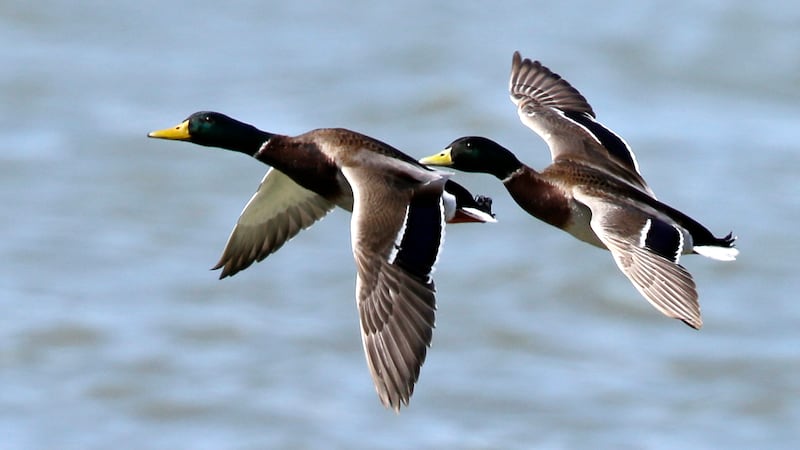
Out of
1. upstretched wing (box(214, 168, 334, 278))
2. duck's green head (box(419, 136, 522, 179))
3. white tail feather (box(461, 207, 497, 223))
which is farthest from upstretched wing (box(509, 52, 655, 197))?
upstretched wing (box(214, 168, 334, 278))

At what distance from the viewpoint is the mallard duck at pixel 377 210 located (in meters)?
8.47

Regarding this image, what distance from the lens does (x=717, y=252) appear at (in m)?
9.57

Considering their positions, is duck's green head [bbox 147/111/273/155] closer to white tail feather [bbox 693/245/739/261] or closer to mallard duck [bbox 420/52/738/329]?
mallard duck [bbox 420/52/738/329]

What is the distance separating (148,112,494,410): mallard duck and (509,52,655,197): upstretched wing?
3.69 ft

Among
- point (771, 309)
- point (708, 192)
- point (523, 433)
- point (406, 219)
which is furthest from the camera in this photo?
point (708, 192)

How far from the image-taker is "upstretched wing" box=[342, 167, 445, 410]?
27.5 feet

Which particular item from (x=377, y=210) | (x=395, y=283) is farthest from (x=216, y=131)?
(x=395, y=283)

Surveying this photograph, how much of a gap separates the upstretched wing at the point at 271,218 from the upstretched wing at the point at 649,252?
1.79 m

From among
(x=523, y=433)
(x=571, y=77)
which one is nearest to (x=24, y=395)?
(x=523, y=433)

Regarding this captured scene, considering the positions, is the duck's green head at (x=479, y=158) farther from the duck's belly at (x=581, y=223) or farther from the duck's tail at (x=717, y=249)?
the duck's tail at (x=717, y=249)

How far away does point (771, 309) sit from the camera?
60.7ft

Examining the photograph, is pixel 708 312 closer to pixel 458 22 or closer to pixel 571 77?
pixel 571 77

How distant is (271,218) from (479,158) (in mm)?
1460

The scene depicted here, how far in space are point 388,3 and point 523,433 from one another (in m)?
10.4
